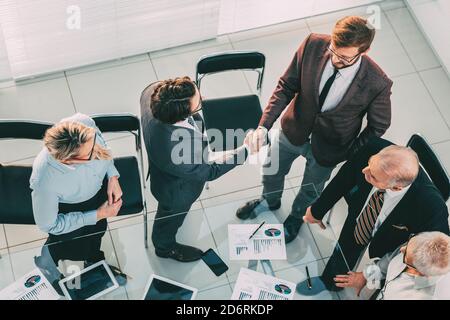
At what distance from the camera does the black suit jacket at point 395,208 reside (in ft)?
10.7

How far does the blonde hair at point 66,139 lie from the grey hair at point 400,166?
159 centimetres

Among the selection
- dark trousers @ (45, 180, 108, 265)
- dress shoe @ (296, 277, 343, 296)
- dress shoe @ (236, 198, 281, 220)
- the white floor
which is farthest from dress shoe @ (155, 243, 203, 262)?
the white floor

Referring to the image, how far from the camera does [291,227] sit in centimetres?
367

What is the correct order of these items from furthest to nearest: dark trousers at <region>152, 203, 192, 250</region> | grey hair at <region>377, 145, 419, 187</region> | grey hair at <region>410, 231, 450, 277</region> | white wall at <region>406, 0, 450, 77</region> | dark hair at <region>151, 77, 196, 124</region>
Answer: white wall at <region>406, 0, 450, 77</region> → dark trousers at <region>152, 203, 192, 250</region> → dark hair at <region>151, 77, 196, 124</region> → grey hair at <region>377, 145, 419, 187</region> → grey hair at <region>410, 231, 450, 277</region>

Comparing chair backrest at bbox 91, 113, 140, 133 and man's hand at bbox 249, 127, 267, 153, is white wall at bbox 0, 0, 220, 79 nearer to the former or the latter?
chair backrest at bbox 91, 113, 140, 133

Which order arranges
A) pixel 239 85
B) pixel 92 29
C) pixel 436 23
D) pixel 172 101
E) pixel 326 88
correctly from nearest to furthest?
pixel 172 101, pixel 326 88, pixel 92 29, pixel 239 85, pixel 436 23

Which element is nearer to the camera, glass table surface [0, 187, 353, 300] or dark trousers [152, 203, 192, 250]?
glass table surface [0, 187, 353, 300]

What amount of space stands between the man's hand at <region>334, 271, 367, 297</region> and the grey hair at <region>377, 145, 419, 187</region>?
0.62 meters

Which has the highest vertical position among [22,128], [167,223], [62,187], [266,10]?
[266,10]

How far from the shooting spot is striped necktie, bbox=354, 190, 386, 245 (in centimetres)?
343

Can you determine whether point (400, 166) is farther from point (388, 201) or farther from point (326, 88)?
point (326, 88)

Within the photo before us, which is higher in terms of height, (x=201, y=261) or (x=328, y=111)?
(x=328, y=111)

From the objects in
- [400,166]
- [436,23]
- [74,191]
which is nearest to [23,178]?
[74,191]

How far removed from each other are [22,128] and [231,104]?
1.49 metres
